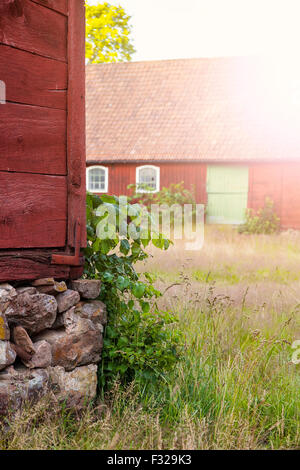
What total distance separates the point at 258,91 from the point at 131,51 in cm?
688

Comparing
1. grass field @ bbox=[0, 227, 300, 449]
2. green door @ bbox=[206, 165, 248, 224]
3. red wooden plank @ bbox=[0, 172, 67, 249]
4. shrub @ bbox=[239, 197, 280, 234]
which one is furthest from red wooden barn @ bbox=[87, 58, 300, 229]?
red wooden plank @ bbox=[0, 172, 67, 249]

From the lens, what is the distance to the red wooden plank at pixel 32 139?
11.0ft

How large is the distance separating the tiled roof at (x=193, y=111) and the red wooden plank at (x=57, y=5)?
50.8ft

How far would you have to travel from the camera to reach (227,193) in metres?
19.7

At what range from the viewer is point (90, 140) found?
20.6 m

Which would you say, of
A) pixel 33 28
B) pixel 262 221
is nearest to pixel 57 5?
pixel 33 28

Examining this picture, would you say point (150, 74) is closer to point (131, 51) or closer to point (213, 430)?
point (131, 51)

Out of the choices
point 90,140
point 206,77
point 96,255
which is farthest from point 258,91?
point 96,255

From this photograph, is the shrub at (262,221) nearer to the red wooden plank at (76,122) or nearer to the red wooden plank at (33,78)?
the red wooden plank at (76,122)

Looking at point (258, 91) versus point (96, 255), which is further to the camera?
point (258, 91)

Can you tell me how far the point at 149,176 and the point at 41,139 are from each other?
668 inches

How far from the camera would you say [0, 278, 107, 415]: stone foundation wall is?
3301 mm

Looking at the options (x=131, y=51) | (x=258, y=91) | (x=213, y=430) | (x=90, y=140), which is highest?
(x=131, y=51)

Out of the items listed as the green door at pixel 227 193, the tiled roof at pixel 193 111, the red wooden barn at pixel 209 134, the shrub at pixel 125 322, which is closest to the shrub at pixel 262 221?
the red wooden barn at pixel 209 134
